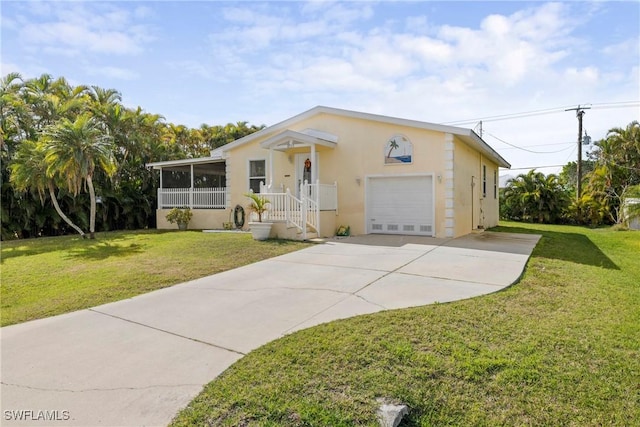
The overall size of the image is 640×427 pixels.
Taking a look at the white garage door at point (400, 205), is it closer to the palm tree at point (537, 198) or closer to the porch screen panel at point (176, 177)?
the porch screen panel at point (176, 177)

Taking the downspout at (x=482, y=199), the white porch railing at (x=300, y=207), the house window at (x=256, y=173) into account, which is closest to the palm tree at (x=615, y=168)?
the downspout at (x=482, y=199)

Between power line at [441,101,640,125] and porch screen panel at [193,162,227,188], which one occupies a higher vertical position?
power line at [441,101,640,125]

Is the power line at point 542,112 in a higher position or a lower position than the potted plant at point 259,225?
higher

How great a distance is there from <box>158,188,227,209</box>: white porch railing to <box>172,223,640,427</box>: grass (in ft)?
40.1

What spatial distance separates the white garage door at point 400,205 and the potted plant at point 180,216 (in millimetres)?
7639

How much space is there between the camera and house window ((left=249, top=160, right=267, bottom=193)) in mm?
14531

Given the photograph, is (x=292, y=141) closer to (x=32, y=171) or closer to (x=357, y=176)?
(x=357, y=176)

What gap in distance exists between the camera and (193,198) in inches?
623

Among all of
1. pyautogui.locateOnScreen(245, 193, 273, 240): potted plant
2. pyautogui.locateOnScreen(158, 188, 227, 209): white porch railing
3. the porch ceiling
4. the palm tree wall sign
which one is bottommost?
pyautogui.locateOnScreen(245, 193, 273, 240): potted plant

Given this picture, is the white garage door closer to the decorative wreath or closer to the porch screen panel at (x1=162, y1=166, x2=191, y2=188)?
the decorative wreath

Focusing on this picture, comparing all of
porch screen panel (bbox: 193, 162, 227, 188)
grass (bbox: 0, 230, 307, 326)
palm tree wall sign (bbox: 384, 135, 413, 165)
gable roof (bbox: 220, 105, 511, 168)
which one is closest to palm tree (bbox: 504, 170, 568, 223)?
gable roof (bbox: 220, 105, 511, 168)

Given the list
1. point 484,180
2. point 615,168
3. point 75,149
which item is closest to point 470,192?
point 484,180

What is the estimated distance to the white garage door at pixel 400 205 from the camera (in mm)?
12047

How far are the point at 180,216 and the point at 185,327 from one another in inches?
470
